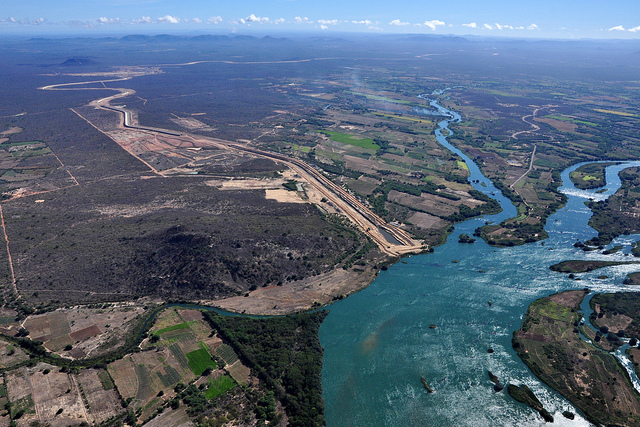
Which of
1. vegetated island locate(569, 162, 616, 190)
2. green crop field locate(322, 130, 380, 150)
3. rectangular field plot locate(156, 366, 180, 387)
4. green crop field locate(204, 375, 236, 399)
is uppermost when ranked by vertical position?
green crop field locate(322, 130, 380, 150)

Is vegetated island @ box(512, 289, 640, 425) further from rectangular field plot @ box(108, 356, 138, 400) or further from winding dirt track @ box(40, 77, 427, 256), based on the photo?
rectangular field plot @ box(108, 356, 138, 400)

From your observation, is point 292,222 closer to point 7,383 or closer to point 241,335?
point 241,335

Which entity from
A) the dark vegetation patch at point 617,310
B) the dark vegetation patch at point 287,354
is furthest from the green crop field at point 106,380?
the dark vegetation patch at point 617,310

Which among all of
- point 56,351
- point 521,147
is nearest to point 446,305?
point 56,351

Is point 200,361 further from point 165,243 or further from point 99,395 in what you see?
point 165,243

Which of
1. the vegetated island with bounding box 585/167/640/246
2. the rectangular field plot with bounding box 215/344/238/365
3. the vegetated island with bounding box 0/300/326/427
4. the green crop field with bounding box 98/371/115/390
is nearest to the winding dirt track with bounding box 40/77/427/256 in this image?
the vegetated island with bounding box 0/300/326/427

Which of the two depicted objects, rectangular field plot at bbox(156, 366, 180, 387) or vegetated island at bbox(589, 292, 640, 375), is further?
vegetated island at bbox(589, 292, 640, 375)
